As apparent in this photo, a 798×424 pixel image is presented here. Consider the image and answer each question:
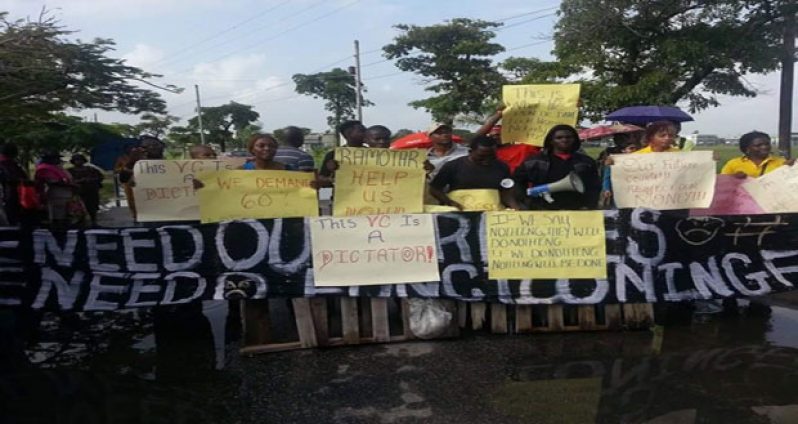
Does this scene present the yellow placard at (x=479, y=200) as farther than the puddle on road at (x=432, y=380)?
Yes

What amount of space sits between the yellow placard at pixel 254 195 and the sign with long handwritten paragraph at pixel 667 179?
2.58 m

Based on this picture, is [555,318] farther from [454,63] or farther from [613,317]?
[454,63]

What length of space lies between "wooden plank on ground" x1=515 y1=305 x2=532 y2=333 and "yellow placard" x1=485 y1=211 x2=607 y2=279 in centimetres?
31

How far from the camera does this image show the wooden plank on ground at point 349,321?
16.3ft

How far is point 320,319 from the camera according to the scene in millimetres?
4961

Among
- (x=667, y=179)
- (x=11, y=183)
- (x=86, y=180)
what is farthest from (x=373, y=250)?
(x=86, y=180)

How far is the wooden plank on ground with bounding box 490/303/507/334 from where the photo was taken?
519 centimetres

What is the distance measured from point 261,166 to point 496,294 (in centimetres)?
214

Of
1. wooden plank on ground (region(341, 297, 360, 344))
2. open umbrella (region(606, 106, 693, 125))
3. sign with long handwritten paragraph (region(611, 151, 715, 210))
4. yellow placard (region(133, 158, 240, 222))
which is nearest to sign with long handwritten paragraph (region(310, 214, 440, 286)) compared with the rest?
wooden plank on ground (region(341, 297, 360, 344))

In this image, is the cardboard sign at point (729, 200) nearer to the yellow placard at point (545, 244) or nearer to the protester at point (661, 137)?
the protester at point (661, 137)

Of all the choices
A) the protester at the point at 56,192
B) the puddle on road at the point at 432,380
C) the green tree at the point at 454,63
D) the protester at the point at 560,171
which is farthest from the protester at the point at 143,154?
the green tree at the point at 454,63

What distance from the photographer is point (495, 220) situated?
4992mm

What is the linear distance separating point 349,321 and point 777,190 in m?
3.68

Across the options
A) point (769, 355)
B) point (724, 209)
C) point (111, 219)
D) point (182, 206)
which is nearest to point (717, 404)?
point (769, 355)
